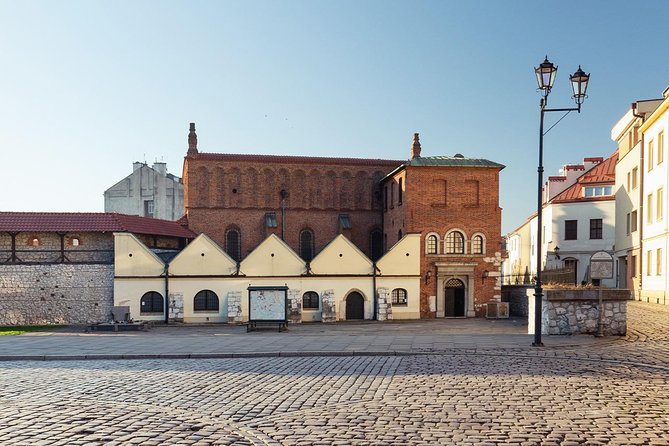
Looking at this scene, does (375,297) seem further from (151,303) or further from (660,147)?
(660,147)

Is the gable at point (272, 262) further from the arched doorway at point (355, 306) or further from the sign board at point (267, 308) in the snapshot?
the sign board at point (267, 308)

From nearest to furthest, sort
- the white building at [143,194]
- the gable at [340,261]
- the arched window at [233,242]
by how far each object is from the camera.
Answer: the gable at [340,261], the arched window at [233,242], the white building at [143,194]

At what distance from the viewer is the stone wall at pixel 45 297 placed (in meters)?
32.4

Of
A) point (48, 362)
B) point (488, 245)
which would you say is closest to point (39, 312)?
point (48, 362)

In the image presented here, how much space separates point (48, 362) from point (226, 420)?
9.37 m

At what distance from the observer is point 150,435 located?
7.39 meters

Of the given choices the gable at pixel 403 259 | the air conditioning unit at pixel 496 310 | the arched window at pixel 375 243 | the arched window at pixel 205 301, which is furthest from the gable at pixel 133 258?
the air conditioning unit at pixel 496 310

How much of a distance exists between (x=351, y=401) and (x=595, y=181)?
44.9m

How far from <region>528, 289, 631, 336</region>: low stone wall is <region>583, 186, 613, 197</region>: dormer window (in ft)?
109

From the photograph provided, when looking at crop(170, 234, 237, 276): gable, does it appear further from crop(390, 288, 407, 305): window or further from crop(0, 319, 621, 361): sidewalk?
crop(0, 319, 621, 361): sidewalk

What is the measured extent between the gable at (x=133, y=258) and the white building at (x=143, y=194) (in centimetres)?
2282

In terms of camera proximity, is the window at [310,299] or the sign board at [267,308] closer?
the sign board at [267,308]

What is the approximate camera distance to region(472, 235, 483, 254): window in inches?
1485

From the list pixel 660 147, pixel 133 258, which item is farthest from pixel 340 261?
pixel 660 147
